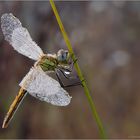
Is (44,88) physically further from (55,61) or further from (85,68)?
(85,68)

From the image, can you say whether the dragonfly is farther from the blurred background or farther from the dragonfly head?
the blurred background

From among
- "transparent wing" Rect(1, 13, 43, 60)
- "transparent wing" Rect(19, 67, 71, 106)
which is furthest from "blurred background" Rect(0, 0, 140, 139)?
"transparent wing" Rect(19, 67, 71, 106)

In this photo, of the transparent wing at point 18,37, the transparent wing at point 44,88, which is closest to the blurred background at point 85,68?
the transparent wing at point 18,37

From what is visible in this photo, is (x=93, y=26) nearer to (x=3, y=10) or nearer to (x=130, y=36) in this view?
(x=130, y=36)

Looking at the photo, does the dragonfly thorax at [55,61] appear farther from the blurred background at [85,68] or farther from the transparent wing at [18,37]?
the blurred background at [85,68]

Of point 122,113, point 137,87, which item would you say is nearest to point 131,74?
point 137,87
